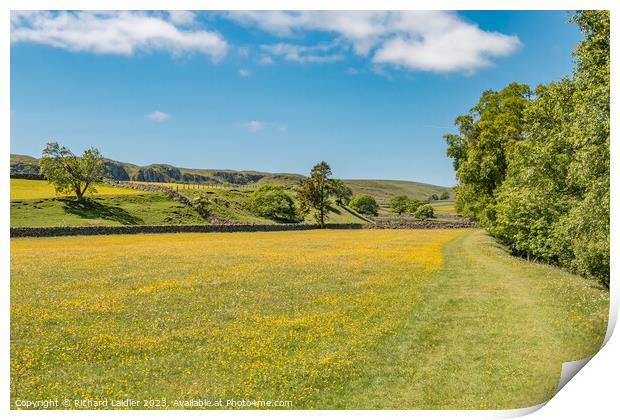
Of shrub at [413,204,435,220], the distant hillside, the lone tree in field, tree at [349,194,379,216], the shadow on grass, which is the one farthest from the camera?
tree at [349,194,379,216]

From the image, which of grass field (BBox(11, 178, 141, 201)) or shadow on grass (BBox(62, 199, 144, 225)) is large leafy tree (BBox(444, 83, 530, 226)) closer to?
grass field (BBox(11, 178, 141, 201))

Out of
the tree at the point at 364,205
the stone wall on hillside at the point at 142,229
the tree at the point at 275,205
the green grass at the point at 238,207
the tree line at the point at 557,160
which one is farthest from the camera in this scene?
the tree at the point at 364,205

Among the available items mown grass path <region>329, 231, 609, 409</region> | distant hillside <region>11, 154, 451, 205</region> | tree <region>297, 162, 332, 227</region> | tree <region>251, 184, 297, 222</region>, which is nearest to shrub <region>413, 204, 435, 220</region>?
distant hillside <region>11, 154, 451, 205</region>

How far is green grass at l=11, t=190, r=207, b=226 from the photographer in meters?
37.3

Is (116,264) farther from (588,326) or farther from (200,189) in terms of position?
(200,189)

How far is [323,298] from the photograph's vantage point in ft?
71.5

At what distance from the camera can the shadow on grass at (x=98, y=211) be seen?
141 ft

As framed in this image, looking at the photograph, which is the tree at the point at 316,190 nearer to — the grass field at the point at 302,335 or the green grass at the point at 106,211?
the green grass at the point at 106,211

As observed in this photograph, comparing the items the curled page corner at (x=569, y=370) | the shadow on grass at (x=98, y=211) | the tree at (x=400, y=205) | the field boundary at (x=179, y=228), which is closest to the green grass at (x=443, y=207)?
the tree at (x=400, y=205)

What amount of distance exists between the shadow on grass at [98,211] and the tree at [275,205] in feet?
120

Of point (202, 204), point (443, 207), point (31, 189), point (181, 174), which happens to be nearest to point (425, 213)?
point (443, 207)

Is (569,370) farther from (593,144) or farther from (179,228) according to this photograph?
(179,228)

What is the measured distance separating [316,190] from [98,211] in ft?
162

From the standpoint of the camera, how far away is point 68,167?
25.8m
